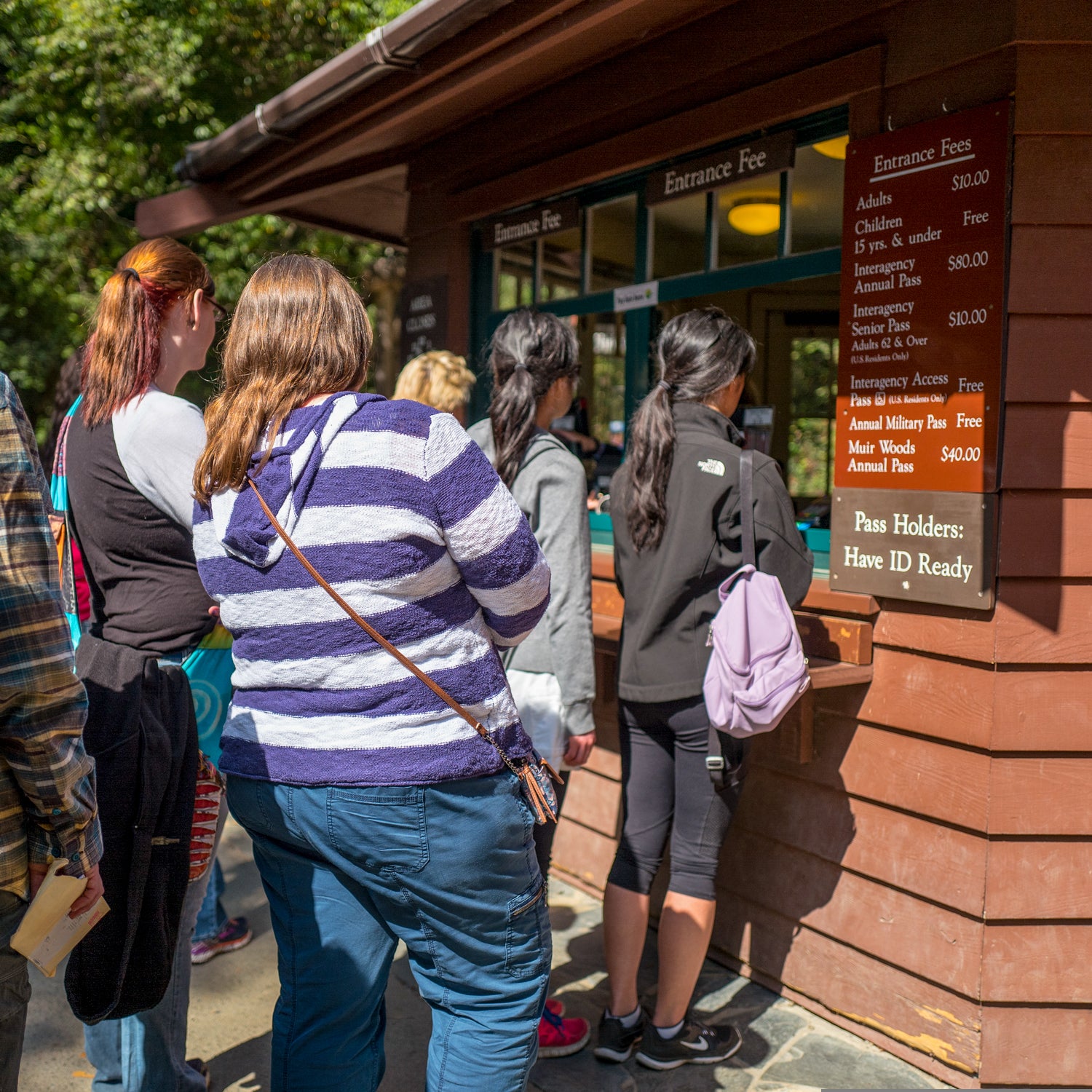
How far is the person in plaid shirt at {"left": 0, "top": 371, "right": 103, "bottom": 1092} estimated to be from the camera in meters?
1.40

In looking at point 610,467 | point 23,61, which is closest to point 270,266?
point 610,467

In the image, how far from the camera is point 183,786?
85.7 inches

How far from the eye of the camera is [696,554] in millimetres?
2664

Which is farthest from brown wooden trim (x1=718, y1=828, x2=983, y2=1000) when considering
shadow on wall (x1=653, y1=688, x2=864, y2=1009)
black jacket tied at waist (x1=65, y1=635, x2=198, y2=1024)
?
black jacket tied at waist (x1=65, y1=635, x2=198, y2=1024)

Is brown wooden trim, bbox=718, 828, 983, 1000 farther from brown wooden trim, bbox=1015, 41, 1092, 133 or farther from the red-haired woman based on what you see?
brown wooden trim, bbox=1015, 41, 1092, 133

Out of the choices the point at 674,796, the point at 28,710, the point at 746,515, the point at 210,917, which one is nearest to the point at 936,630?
the point at 746,515

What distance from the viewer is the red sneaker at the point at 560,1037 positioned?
2.93m

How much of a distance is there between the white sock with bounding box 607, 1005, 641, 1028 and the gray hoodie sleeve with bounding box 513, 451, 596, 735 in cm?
93

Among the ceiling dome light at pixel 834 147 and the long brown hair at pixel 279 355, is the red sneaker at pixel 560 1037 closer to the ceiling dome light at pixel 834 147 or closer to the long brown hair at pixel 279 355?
the long brown hair at pixel 279 355

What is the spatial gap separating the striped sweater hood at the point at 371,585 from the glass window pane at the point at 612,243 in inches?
107

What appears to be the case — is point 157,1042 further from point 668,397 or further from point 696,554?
point 668,397

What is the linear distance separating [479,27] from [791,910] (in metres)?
3.05

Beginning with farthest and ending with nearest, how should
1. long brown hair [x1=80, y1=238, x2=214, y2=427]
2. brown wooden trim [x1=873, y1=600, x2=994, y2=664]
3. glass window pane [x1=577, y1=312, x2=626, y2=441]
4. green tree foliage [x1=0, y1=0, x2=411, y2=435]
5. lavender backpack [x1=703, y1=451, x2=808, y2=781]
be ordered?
green tree foliage [x1=0, y1=0, x2=411, y2=435], glass window pane [x1=577, y1=312, x2=626, y2=441], brown wooden trim [x1=873, y1=600, x2=994, y2=664], lavender backpack [x1=703, y1=451, x2=808, y2=781], long brown hair [x1=80, y1=238, x2=214, y2=427]

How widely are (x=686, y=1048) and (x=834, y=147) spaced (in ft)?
9.28
